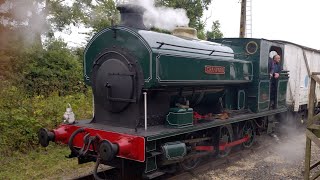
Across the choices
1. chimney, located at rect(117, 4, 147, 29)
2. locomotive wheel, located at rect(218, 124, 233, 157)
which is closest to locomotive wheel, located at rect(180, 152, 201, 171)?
locomotive wheel, located at rect(218, 124, 233, 157)

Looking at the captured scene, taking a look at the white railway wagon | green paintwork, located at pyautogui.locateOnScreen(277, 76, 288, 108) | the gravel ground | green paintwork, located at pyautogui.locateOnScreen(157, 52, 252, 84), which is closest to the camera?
green paintwork, located at pyautogui.locateOnScreen(157, 52, 252, 84)

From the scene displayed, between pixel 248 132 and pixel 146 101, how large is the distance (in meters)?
3.99

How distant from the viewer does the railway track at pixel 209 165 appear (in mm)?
6027

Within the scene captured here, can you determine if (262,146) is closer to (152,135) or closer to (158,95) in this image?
(158,95)

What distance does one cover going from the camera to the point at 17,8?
9547 mm

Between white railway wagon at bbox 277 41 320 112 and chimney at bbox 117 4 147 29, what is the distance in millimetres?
6434

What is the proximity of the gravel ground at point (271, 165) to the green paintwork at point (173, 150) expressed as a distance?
109 cm

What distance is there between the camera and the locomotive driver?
8.95m

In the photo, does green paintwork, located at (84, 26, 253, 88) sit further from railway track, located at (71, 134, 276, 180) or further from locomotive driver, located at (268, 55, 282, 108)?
locomotive driver, located at (268, 55, 282, 108)

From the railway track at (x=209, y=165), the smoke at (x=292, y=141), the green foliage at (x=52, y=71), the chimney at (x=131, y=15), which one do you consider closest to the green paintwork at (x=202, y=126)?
the railway track at (x=209, y=165)

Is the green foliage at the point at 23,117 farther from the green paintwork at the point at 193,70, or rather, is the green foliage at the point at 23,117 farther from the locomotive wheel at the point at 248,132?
the locomotive wheel at the point at 248,132

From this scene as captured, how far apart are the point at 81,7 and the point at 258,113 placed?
446 inches

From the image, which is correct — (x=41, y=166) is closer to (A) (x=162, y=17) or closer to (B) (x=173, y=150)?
(B) (x=173, y=150)

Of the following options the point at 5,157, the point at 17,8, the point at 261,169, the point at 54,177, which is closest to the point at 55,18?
the point at 17,8
